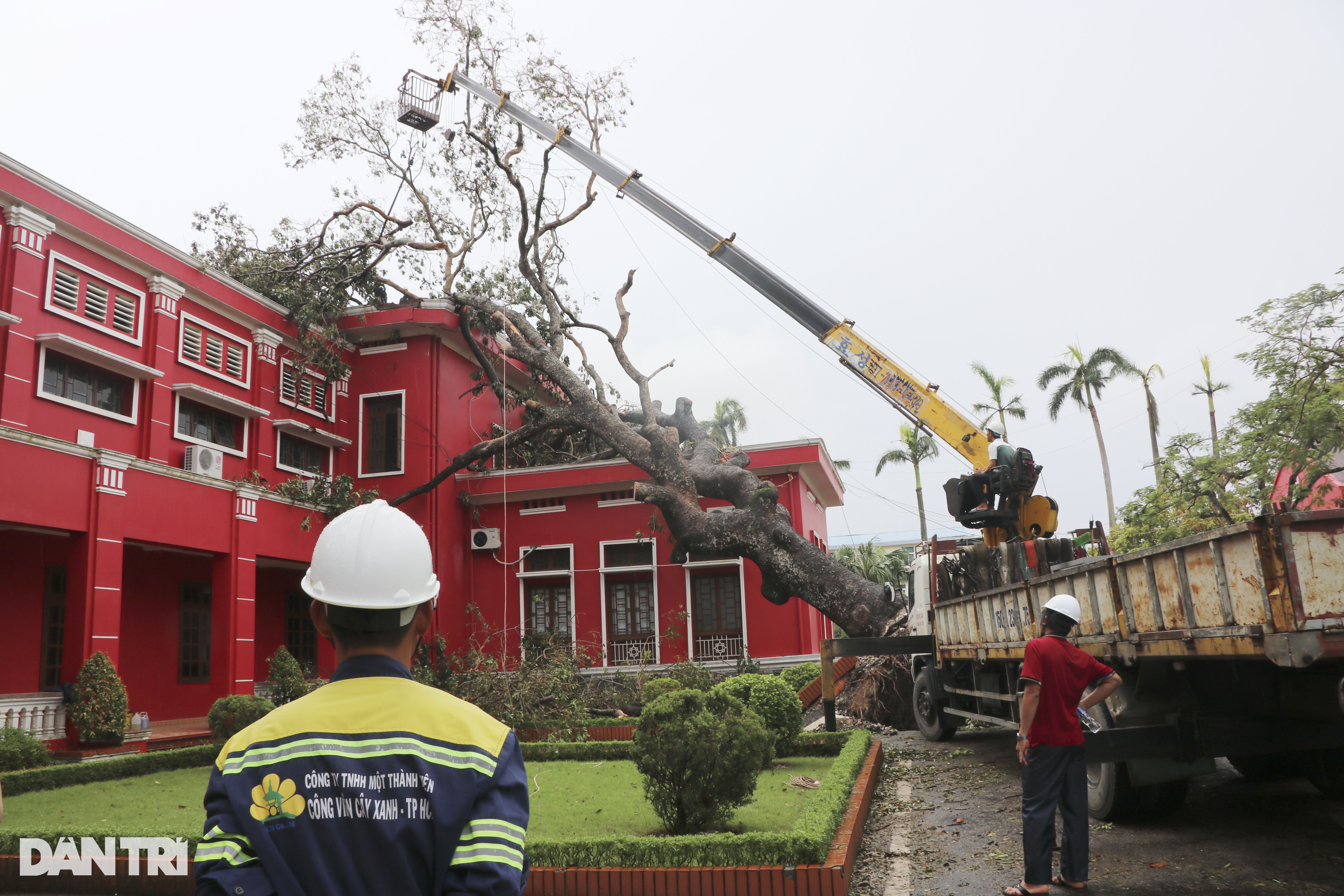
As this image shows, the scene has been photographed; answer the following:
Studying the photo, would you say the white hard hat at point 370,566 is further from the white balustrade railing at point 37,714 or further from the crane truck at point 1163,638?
the white balustrade railing at point 37,714

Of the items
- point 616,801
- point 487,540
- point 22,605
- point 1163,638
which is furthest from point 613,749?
point 487,540

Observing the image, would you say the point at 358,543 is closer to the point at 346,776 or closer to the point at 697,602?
the point at 346,776

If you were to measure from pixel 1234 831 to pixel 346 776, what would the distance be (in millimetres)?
7286

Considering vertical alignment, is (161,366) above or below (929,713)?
above

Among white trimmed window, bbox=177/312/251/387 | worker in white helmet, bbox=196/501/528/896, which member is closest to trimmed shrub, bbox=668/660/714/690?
white trimmed window, bbox=177/312/251/387

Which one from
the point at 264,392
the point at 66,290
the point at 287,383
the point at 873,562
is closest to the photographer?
the point at 66,290

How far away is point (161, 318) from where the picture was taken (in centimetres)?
1612

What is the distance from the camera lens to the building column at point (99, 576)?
501 inches

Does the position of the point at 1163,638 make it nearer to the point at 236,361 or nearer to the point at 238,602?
the point at 238,602

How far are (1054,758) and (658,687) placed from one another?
797 cm

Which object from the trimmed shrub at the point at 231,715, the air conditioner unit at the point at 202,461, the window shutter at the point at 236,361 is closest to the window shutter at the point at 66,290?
the air conditioner unit at the point at 202,461

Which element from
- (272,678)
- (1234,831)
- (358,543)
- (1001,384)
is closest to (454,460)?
(272,678)

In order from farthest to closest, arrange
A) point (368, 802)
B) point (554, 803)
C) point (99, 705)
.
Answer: point (99, 705)
point (554, 803)
point (368, 802)

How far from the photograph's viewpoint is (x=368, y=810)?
160cm
